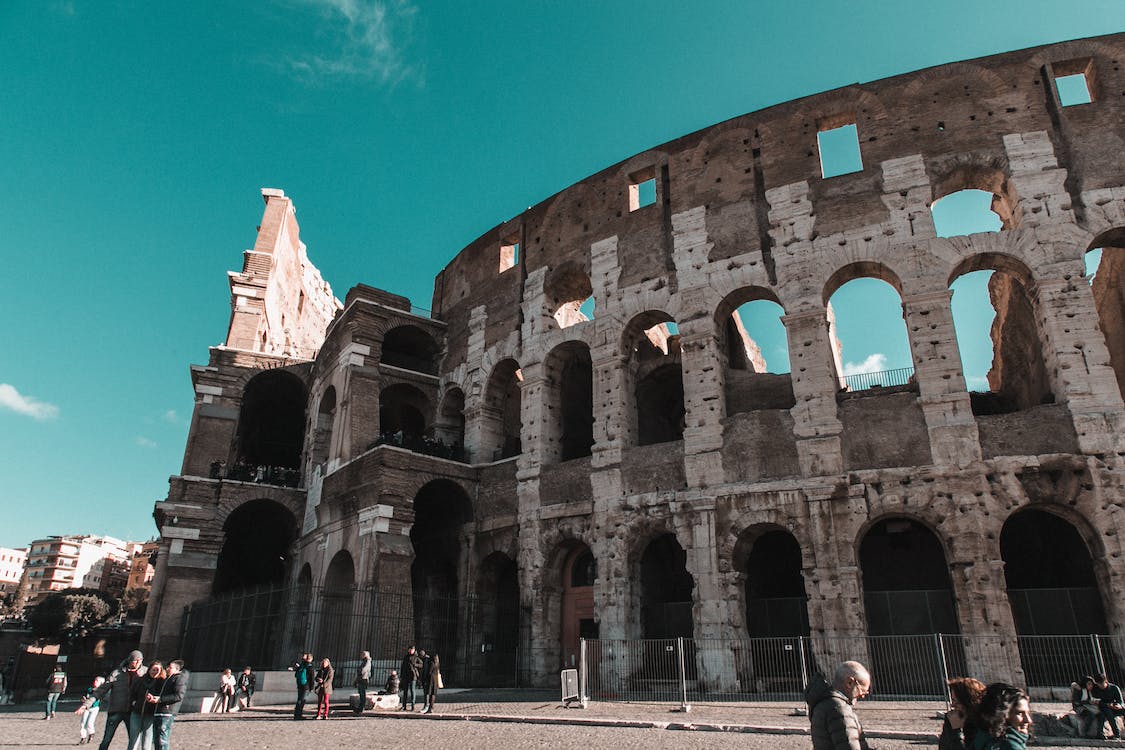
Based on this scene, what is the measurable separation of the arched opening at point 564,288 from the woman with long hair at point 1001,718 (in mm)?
16805

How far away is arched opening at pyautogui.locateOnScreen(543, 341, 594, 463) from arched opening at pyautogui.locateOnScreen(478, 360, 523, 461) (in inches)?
42.6

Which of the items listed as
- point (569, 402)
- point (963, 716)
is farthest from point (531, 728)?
point (569, 402)

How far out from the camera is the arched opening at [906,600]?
13438 mm

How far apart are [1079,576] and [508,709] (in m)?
12.0

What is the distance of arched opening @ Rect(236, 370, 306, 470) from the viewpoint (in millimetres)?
27125

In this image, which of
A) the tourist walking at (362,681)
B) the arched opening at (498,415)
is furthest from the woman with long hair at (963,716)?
the arched opening at (498,415)

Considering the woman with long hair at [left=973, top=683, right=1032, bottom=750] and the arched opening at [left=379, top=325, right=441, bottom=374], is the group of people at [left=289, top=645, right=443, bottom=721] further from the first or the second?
the arched opening at [left=379, top=325, right=441, bottom=374]

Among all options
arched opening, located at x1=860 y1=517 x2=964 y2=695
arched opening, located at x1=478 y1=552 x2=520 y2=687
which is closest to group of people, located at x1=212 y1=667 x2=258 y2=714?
arched opening, located at x1=478 y1=552 x2=520 y2=687

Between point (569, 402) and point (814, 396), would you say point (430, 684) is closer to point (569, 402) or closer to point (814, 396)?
point (814, 396)

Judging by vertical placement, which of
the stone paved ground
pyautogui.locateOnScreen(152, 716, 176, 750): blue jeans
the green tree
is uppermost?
the green tree

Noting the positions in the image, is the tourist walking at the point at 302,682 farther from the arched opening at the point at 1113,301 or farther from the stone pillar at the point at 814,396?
the arched opening at the point at 1113,301

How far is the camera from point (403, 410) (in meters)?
26.1

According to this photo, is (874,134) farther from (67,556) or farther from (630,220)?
(67,556)

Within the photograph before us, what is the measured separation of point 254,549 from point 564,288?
47.5 ft
